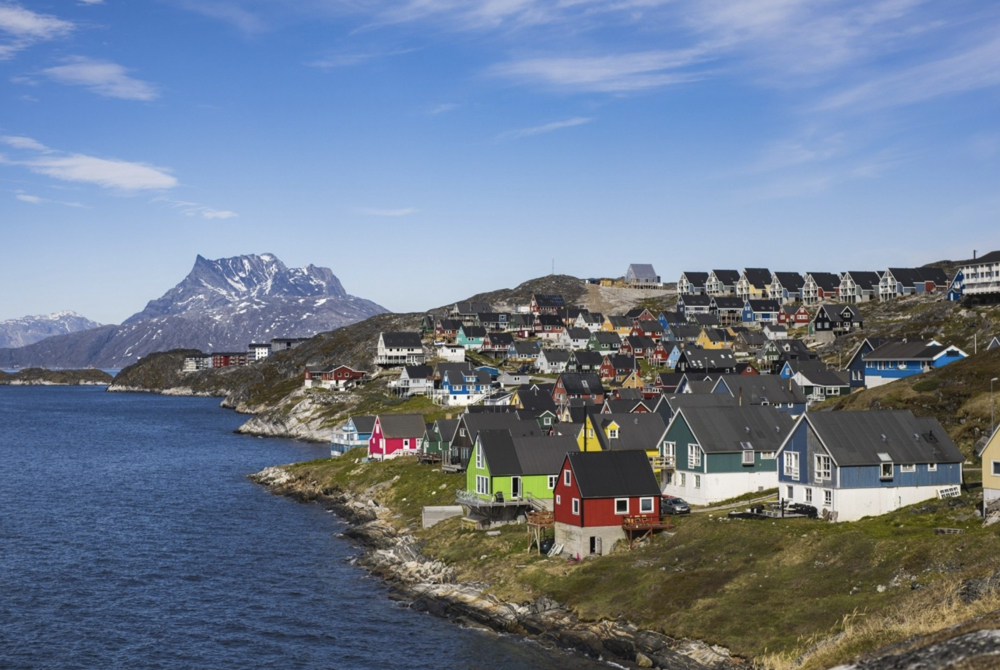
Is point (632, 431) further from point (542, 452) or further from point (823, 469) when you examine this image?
point (823, 469)

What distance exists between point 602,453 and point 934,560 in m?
24.4

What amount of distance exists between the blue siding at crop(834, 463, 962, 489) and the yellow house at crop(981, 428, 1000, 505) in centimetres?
724

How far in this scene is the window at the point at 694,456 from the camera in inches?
2992

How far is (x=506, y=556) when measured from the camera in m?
67.2

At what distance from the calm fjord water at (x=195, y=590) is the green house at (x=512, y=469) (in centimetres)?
1211

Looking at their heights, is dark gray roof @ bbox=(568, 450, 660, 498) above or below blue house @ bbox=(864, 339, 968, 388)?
below

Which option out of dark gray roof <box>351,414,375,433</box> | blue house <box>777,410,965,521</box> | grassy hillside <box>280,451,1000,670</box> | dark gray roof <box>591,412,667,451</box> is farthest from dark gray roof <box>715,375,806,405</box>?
grassy hillside <box>280,451,1000,670</box>

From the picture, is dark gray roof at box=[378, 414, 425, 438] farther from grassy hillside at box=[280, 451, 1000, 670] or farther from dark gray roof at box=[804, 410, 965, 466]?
dark gray roof at box=[804, 410, 965, 466]

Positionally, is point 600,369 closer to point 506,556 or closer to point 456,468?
point 456,468

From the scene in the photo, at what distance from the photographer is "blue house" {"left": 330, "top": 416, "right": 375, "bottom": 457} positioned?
134125mm

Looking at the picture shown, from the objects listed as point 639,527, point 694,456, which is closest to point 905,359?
point 694,456

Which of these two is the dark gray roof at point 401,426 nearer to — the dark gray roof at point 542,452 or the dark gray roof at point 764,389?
the dark gray roof at point 764,389

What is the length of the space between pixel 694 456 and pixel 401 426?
54.9 m

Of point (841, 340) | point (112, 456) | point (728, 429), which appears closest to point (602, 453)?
point (728, 429)
